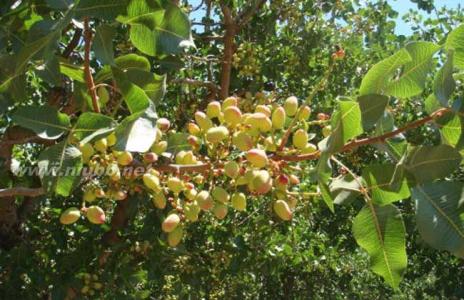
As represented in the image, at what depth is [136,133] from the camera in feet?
2.68

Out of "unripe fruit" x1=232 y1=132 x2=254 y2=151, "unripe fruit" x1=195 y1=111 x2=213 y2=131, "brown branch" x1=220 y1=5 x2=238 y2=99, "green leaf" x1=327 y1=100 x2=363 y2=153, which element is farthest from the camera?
"brown branch" x1=220 y1=5 x2=238 y2=99

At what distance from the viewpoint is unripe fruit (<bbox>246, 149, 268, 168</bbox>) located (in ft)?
2.71

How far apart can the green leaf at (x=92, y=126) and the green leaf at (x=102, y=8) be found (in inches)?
6.6

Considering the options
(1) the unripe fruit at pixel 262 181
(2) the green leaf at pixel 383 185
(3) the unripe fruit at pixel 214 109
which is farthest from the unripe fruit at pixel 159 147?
(2) the green leaf at pixel 383 185

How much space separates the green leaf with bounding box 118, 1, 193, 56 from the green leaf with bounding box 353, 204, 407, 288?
1.39ft

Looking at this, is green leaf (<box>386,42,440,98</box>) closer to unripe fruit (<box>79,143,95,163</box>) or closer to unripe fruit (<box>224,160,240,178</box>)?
unripe fruit (<box>224,160,240,178</box>)

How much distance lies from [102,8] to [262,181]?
375 mm

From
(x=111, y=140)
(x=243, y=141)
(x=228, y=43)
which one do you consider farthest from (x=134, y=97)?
(x=228, y=43)

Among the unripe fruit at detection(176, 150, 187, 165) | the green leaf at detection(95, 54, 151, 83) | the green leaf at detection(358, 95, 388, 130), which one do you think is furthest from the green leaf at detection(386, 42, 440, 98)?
the green leaf at detection(95, 54, 151, 83)

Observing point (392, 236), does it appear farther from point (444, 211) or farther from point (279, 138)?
point (279, 138)

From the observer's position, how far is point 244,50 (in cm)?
277

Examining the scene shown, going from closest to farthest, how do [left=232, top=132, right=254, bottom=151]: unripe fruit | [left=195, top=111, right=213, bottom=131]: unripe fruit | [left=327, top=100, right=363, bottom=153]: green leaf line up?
1. [left=327, top=100, right=363, bottom=153]: green leaf
2. [left=232, top=132, right=254, bottom=151]: unripe fruit
3. [left=195, top=111, right=213, bottom=131]: unripe fruit

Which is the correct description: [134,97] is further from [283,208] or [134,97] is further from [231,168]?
[283,208]

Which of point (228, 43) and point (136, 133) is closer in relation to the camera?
point (136, 133)
